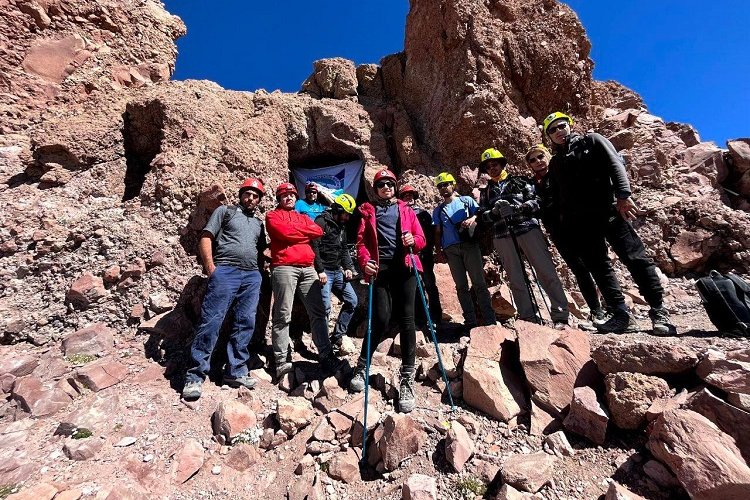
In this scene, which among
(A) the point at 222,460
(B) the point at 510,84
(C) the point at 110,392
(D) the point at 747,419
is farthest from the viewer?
(B) the point at 510,84

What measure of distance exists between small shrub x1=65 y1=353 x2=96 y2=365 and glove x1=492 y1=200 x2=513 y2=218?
6.31 metres

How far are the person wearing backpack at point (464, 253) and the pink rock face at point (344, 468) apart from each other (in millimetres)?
3187

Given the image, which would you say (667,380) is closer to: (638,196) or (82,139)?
(638,196)

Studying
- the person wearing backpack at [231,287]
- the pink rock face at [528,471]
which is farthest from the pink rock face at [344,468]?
the person wearing backpack at [231,287]

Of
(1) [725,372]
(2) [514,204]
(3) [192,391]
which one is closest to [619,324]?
(1) [725,372]

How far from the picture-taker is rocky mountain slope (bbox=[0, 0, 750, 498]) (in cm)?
314

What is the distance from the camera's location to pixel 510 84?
880cm

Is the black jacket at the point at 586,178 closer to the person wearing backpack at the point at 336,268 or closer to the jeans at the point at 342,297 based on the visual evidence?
the person wearing backpack at the point at 336,268

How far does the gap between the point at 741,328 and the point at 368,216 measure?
4273mm

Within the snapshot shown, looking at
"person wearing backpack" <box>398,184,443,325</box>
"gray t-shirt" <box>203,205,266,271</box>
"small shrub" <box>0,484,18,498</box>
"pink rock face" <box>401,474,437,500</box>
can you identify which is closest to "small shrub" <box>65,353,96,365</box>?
"small shrub" <box>0,484,18,498</box>

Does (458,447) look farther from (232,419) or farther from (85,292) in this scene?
(85,292)

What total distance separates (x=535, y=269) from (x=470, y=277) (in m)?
1.03

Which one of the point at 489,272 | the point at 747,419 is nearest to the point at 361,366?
the point at 747,419

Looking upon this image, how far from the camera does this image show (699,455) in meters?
2.20
